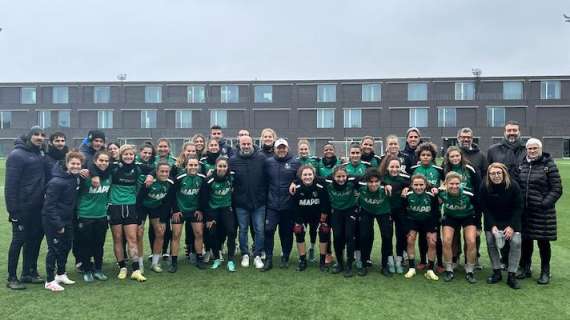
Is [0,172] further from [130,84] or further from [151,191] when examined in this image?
[151,191]

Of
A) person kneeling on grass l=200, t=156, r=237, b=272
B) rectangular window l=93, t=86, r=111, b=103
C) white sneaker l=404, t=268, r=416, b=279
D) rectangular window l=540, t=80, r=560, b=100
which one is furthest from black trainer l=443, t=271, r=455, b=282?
rectangular window l=93, t=86, r=111, b=103

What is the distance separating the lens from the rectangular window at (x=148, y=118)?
47.0 m

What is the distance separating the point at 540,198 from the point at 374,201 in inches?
82.4

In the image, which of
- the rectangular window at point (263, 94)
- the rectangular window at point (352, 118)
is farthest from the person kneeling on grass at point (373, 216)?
the rectangular window at point (263, 94)

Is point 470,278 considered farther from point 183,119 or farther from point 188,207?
point 183,119

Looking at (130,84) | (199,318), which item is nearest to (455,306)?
(199,318)

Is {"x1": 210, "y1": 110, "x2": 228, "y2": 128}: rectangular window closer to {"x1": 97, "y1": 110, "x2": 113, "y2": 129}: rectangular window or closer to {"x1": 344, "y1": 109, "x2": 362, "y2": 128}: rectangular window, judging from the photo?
{"x1": 97, "y1": 110, "x2": 113, "y2": 129}: rectangular window

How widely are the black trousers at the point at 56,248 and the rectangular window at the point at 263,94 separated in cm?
4150

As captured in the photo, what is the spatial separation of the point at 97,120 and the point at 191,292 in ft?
152

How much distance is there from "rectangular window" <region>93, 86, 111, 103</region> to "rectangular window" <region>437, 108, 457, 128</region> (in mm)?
33747

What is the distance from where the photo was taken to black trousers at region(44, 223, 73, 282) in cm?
562

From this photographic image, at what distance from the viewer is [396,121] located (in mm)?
45969

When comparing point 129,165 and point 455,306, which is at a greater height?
point 129,165

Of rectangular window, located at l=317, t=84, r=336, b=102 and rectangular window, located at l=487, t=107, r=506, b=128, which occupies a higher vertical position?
rectangular window, located at l=317, t=84, r=336, b=102
